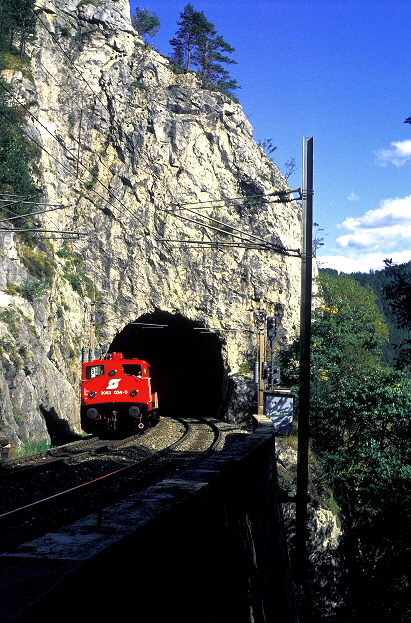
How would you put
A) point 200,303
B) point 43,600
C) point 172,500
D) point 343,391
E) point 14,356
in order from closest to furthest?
point 43,600
point 172,500
point 14,356
point 343,391
point 200,303

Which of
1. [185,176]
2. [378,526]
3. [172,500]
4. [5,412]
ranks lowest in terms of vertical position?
[378,526]

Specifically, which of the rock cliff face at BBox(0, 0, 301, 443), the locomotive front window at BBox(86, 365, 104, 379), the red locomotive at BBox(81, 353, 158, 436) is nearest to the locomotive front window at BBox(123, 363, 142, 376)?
the red locomotive at BBox(81, 353, 158, 436)

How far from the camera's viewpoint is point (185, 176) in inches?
1655

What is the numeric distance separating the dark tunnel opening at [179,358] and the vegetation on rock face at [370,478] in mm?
13048

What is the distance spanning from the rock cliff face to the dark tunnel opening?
0.63 metres

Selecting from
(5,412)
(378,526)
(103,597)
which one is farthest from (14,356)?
(103,597)

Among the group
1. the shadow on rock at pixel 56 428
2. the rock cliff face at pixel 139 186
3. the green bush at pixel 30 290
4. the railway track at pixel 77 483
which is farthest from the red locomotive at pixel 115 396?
the rock cliff face at pixel 139 186

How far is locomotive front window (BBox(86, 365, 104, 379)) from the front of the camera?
2241cm

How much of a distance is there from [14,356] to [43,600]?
21137 mm

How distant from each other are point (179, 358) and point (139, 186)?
14.9 meters

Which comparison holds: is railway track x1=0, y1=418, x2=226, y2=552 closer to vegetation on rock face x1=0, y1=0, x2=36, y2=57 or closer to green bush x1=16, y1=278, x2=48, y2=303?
green bush x1=16, y1=278, x2=48, y2=303

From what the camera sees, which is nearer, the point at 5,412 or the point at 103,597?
the point at 103,597

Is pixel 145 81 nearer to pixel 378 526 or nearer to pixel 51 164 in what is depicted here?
pixel 51 164

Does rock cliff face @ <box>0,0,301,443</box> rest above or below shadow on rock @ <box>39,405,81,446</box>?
above
